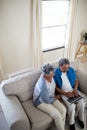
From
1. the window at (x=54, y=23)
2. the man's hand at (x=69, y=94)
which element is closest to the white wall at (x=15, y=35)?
the window at (x=54, y=23)

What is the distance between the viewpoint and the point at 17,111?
1.69 meters

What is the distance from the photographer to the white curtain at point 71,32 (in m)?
3.60

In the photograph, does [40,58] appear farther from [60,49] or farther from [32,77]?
[32,77]

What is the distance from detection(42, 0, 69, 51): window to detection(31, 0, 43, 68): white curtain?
0.96ft

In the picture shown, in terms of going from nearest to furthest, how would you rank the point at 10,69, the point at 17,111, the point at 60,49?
the point at 17,111 → the point at 10,69 → the point at 60,49

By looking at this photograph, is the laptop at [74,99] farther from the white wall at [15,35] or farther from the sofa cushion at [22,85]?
the white wall at [15,35]

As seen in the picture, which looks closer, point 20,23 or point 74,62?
point 74,62

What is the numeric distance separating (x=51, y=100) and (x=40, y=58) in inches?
72.7

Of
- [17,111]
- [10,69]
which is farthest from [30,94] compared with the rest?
→ [10,69]

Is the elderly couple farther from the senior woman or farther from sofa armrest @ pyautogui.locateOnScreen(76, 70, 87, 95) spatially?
sofa armrest @ pyautogui.locateOnScreen(76, 70, 87, 95)

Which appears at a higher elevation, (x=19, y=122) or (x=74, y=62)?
(x=74, y=62)

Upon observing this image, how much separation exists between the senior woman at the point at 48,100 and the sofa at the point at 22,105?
0.26ft

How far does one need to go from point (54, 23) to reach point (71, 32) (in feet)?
1.82

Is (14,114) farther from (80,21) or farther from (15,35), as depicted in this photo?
(80,21)
